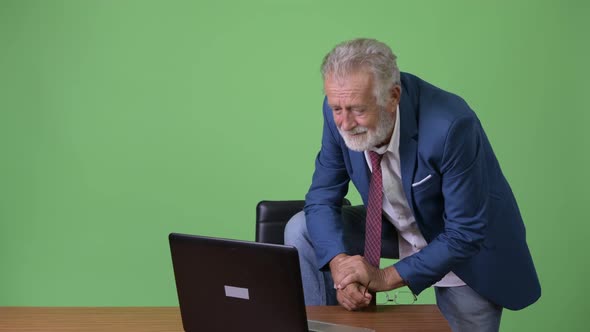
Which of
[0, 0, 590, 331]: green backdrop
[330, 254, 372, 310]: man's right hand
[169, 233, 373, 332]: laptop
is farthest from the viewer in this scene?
[0, 0, 590, 331]: green backdrop

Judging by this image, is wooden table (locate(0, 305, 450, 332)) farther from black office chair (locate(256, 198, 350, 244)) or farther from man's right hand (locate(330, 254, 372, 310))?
black office chair (locate(256, 198, 350, 244))

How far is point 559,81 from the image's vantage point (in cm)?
351

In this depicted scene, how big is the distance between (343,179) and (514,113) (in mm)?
1220

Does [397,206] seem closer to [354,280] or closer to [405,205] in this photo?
[405,205]

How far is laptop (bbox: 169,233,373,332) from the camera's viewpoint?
1.82 metres

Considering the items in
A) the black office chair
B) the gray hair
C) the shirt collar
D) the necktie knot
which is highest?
the gray hair

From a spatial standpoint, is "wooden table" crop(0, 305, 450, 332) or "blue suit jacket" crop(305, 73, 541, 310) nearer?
"wooden table" crop(0, 305, 450, 332)

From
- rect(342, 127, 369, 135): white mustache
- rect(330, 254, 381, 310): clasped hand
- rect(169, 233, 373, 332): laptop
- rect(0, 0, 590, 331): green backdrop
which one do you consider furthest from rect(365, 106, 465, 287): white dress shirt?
rect(0, 0, 590, 331): green backdrop

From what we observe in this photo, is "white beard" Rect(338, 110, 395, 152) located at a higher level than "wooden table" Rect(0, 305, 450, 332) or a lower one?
higher

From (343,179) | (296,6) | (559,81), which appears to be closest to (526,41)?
(559,81)

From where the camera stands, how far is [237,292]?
1.89 metres

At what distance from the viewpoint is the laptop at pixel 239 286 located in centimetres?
182

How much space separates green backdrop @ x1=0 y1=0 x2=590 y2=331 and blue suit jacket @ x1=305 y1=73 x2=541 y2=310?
3.17ft

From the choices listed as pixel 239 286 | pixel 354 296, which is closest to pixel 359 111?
pixel 354 296
